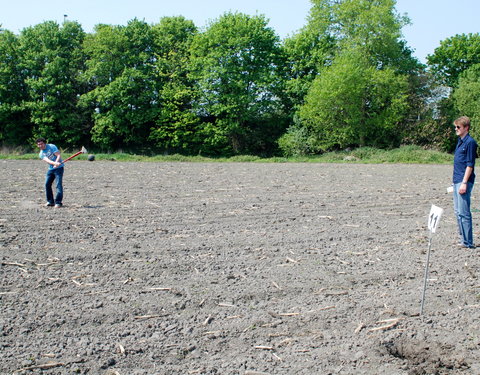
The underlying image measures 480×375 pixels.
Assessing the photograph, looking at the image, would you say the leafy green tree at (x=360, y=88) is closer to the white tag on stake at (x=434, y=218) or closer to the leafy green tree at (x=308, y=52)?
the leafy green tree at (x=308, y=52)

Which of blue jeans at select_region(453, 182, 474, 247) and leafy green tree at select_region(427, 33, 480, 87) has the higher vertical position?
leafy green tree at select_region(427, 33, 480, 87)

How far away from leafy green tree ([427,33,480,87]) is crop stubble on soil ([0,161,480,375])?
43789 mm

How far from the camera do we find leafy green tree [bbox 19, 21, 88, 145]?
44250mm

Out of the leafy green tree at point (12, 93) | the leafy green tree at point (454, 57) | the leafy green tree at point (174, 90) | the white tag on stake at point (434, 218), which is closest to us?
the white tag on stake at point (434, 218)

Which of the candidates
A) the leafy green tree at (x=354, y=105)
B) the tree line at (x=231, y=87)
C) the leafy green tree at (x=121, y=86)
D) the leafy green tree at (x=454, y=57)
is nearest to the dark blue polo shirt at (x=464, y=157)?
the leafy green tree at (x=354, y=105)

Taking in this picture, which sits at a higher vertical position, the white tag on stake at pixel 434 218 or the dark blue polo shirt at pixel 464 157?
the dark blue polo shirt at pixel 464 157

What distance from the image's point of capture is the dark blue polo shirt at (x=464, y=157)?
7535 millimetres

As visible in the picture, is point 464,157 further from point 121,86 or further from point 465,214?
point 121,86

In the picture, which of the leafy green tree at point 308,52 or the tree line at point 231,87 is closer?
the tree line at point 231,87

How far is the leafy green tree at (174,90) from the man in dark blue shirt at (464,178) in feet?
128

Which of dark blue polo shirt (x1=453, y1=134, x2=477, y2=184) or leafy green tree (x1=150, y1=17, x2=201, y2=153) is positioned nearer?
dark blue polo shirt (x1=453, y1=134, x2=477, y2=184)

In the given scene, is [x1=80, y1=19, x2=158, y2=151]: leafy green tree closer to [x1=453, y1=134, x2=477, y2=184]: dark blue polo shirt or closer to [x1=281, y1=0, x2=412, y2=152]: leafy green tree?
[x1=281, y1=0, x2=412, y2=152]: leafy green tree

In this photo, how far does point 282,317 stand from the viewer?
489cm

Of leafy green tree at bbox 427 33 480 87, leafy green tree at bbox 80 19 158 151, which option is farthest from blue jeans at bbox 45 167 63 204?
leafy green tree at bbox 427 33 480 87
